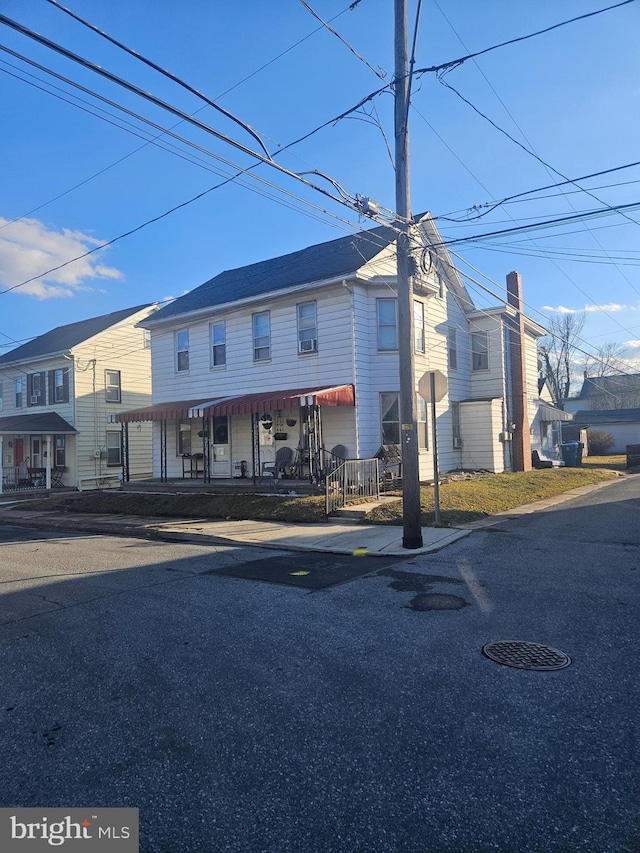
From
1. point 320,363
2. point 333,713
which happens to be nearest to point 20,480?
point 320,363

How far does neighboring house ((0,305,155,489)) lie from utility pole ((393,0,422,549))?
19785 mm

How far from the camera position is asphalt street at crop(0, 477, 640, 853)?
2.69 m

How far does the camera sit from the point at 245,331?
1838 centimetres

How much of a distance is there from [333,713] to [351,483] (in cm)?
1060

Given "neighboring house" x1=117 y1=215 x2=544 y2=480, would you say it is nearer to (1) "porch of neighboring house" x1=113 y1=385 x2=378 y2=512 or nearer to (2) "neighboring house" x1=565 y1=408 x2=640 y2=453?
(1) "porch of neighboring house" x1=113 y1=385 x2=378 y2=512

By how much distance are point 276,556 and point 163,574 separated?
1.98m

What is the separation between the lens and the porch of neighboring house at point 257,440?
1521 cm

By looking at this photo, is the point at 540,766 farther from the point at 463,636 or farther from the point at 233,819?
the point at 463,636

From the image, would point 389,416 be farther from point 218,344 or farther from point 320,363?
point 218,344

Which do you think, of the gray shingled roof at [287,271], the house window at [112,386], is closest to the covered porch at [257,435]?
the gray shingled roof at [287,271]

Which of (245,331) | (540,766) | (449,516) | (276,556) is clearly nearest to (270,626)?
(540,766)

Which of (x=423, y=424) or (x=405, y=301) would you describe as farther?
(x=423, y=424)

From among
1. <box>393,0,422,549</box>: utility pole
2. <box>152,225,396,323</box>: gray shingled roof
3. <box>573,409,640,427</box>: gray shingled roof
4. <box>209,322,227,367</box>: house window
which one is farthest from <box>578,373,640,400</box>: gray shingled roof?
<box>393,0,422,549</box>: utility pole

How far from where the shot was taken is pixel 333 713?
3.78 m
